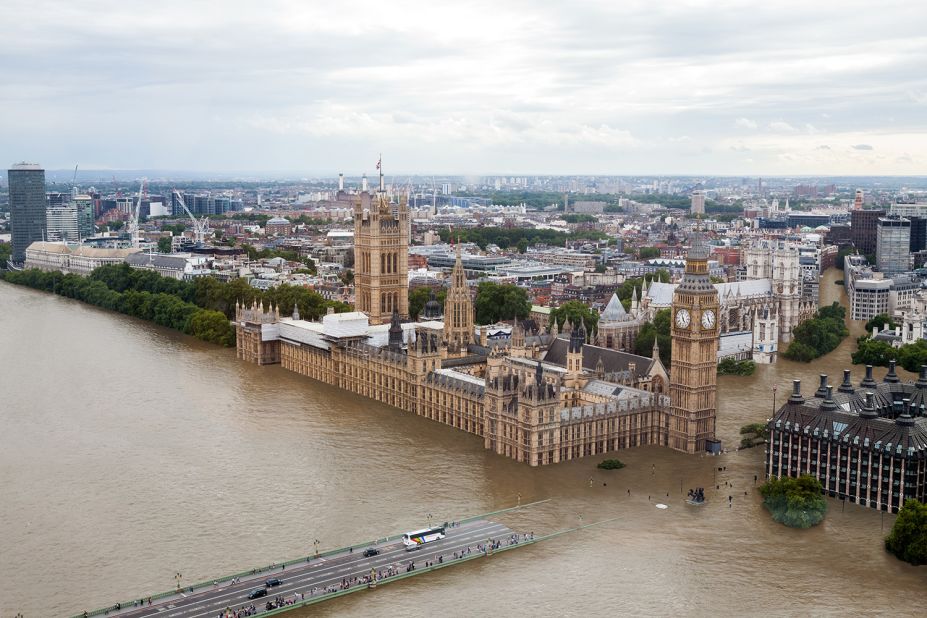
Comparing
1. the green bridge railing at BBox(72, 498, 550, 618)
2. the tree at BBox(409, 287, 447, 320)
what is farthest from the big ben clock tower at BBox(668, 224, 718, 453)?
the tree at BBox(409, 287, 447, 320)

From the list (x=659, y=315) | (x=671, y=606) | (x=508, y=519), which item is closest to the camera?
(x=671, y=606)

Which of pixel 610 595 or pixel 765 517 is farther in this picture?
pixel 765 517

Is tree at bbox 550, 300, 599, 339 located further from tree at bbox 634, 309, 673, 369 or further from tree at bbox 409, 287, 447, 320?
tree at bbox 409, 287, 447, 320

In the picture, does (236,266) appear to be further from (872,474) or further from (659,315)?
(872,474)

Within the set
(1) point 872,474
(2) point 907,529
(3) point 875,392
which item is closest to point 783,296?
(3) point 875,392

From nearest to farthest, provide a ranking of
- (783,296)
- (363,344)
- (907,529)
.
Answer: (907,529), (363,344), (783,296)

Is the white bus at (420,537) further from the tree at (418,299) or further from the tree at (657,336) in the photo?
the tree at (418,299)
